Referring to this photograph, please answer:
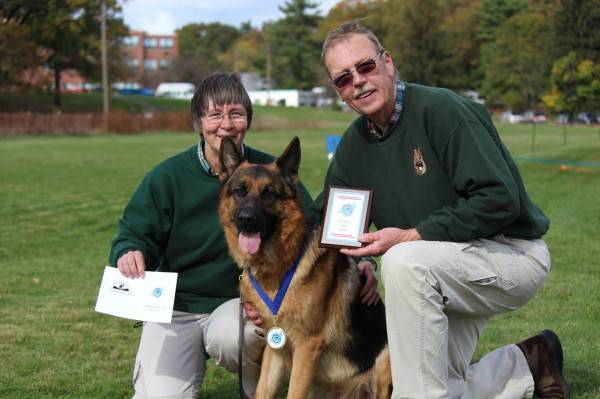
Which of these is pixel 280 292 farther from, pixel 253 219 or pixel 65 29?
pixel 65 29

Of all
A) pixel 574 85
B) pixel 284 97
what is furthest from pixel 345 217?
pixel 284 97

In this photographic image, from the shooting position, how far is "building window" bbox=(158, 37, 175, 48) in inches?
5458

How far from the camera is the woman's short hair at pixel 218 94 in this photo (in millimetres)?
3877

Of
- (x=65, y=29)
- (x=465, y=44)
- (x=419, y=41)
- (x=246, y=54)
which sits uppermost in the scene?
(x=465, y=44)

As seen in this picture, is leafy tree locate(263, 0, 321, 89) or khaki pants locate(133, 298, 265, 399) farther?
leafy tree locate(263, 0, 321, 89)

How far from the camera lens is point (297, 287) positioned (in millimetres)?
3410

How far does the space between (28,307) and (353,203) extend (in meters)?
4.07

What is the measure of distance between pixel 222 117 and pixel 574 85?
14223mm

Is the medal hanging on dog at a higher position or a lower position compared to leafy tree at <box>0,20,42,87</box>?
lower

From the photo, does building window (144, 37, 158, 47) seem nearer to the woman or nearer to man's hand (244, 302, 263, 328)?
the woman

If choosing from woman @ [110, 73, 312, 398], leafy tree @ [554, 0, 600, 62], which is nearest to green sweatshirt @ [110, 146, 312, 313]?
woman @ [110, 73, 312, 398]

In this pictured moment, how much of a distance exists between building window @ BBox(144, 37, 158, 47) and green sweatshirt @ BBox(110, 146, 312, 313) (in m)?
141

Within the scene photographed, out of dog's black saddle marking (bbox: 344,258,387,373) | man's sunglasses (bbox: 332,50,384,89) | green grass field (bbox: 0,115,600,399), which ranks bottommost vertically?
green grass field (bbox: 0,115,600,399)

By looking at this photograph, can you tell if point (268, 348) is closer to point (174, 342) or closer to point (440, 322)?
point (174, 342)
